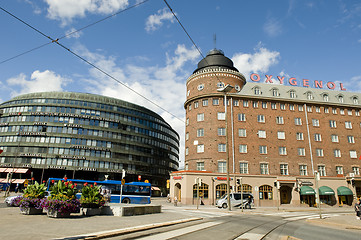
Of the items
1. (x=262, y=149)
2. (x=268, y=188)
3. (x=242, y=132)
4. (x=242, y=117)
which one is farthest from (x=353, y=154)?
(x=242, y=117)

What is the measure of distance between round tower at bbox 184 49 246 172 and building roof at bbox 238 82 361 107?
2.47m

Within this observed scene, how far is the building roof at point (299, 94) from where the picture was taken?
44812 mm

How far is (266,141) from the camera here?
138 ft

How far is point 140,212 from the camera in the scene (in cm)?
1683

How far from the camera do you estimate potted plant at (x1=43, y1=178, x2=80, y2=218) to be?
13.3 metres

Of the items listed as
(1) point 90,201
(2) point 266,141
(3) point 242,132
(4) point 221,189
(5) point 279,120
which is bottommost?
(1) point 90,201

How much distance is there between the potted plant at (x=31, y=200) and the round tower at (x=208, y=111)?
27750 millimetres

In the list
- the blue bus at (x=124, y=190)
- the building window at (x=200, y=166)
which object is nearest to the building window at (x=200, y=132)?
the building window at (x=200, y=166)

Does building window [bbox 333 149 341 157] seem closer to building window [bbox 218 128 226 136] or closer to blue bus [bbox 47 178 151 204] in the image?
building window [bbox 218 128 226 136]

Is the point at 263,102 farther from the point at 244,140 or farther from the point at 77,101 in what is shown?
the point at 77,101

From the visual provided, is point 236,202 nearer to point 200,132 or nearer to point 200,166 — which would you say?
point 200,166

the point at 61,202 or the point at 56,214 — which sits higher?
the point at 61,202

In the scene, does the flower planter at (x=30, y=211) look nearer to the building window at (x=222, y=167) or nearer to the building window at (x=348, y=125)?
the building window at (x=222, y=167)

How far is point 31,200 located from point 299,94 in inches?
1843
